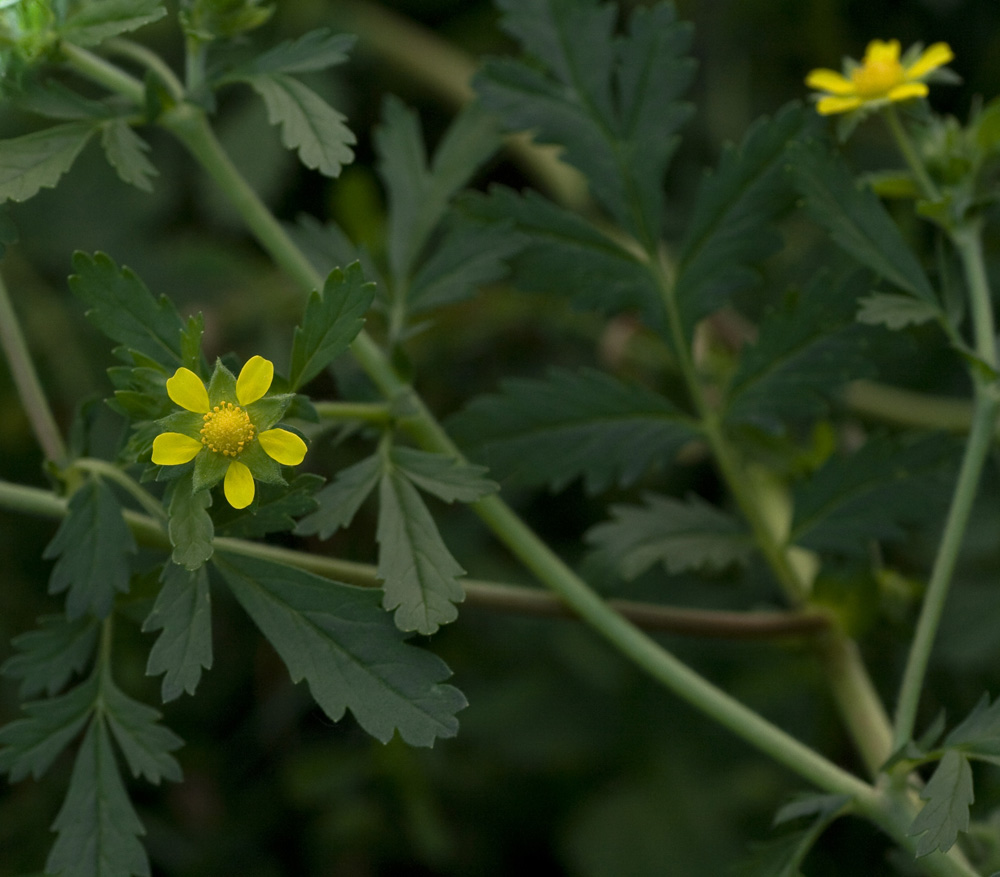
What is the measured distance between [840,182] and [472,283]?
0.32 m

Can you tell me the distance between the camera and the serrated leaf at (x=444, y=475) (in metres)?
0.72

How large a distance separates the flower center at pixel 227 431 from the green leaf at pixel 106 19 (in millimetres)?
279

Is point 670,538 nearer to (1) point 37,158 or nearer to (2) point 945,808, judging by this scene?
(2) point 945,808

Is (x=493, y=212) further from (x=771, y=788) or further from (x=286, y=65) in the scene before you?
(x=771, y=788)

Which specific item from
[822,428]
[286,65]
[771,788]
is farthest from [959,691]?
[286,65]

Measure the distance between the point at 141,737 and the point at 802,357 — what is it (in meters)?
0.63

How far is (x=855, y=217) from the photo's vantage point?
33.5 inches

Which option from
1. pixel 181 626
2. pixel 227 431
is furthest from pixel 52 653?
pixel 227 431

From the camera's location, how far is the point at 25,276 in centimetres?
160

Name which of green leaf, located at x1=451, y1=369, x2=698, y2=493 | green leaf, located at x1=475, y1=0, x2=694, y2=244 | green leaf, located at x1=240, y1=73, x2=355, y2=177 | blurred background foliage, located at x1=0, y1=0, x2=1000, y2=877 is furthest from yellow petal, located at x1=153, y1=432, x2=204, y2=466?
blurred background foliage, located at x1=0, y1=0, x2=1000, y2=877

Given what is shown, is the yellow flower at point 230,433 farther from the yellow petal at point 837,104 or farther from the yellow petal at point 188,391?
the yellow petal at point 837,104

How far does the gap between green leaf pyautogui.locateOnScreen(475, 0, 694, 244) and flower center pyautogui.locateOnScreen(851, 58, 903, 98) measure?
16 cm

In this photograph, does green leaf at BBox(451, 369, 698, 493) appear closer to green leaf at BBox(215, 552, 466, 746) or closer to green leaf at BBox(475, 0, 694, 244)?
green leaf at BBox(475, 0, 694, 244)

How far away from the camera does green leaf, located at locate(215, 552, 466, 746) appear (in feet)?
2.18
